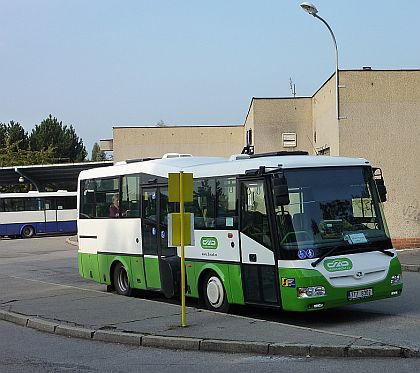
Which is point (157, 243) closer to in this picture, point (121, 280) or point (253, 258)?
point (121, 280)

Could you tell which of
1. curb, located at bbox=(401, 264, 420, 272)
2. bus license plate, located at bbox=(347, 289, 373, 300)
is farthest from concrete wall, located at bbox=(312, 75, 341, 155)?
bus license plate, located at bbox=(347, 289, 373, 300)

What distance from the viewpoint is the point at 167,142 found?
40.4 meters

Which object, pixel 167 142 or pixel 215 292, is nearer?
pixel 215 292

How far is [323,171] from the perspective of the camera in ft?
39.4

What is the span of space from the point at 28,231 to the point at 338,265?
4111 cm

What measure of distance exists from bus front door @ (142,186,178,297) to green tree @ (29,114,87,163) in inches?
3147

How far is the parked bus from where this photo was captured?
48.8 m

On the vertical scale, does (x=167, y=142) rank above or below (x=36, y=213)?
above

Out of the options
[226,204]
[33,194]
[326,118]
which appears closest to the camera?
[226,204]

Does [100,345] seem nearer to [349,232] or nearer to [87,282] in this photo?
[349,232]

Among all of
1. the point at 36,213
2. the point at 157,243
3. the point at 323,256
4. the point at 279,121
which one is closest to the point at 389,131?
the point at 279,121

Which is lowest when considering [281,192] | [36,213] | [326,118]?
[36,213]

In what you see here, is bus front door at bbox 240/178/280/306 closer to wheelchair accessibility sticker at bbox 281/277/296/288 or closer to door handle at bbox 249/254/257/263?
door handle at bbox 249/254/257/263

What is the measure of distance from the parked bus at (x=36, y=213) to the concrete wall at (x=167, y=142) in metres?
11.0
